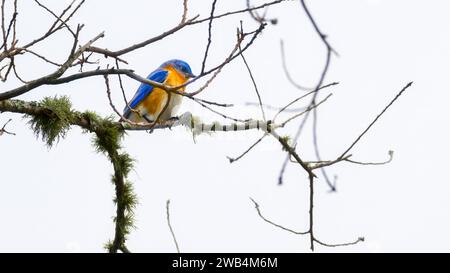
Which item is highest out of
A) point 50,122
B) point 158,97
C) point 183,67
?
point 183,67

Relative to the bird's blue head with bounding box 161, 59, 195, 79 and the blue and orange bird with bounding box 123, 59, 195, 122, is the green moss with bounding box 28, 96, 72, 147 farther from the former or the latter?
the bird's blue head with bounding box 161, 59, 195, 79

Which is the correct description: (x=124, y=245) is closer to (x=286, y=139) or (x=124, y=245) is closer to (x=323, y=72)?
(x=286, y=139)

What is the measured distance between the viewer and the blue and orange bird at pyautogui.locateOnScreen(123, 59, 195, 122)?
6129mm

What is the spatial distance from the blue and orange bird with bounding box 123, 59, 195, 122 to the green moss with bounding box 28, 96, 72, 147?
113cm

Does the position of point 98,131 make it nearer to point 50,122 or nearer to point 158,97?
point 50,122

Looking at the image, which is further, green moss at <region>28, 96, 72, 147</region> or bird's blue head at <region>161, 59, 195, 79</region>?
bird's blue head at <region>161, 59, 195, 79</region>

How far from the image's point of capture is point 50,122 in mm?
4535

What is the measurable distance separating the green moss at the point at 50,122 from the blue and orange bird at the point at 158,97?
1126 millimetres

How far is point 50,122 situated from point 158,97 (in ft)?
7.25

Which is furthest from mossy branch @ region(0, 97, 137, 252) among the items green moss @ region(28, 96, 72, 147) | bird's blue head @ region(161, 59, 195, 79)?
bird's blue head @ region(161, 59, 195, 79)

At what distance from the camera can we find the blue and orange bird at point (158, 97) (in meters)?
6.13

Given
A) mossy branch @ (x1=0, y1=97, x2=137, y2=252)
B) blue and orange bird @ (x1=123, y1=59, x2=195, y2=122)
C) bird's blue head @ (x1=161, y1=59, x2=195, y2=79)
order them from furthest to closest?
bird's blue head @ (x1=161, y1=59, x2=195, y2=79) < blue and orange bird @ (x1=123, y1=59, x2=195, y2=122) < mossy branch @ (x1=0, y1=97, x2=137, y2=252)

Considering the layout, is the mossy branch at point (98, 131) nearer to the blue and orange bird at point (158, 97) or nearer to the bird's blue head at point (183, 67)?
the blue and orange bird at point (158, 97)

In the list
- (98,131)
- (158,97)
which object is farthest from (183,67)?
(98,131)
